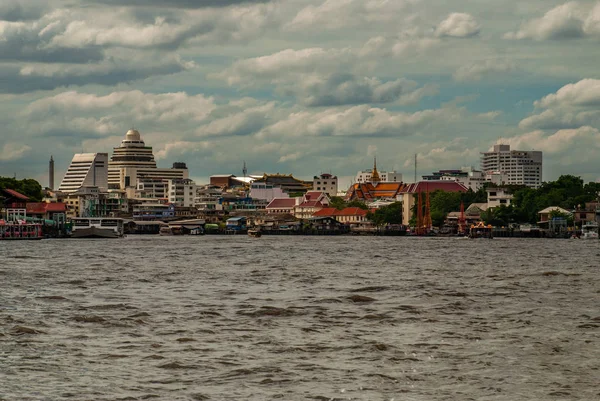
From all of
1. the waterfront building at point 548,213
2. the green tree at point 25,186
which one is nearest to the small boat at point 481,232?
the waterfront building at point 548,213

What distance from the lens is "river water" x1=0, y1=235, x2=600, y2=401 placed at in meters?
22.3

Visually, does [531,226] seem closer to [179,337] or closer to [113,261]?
[113,261]

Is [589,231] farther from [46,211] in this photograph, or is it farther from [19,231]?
[46,211]

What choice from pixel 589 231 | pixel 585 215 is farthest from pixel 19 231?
pixel 585 215

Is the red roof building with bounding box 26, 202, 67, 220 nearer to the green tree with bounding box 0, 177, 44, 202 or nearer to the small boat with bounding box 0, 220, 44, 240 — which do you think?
the green tree with bounding box 0, 177, 44, 202

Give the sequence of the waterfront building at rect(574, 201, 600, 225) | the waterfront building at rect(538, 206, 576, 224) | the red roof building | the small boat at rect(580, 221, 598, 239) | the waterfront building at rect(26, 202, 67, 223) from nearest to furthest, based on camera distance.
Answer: the small boat at rect(580, 221, 598, 239) < the red roof building < the waterfront building at rect(26, 202, 67, 223) < the waterfront building at rect(574, 201, 600, 225) < the waterfront building at rect(538, 206, 576, 224)

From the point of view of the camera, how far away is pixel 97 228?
158m

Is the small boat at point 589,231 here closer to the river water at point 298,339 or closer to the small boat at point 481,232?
A: the small boat at point 481,232

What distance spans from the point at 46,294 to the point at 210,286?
8250mm

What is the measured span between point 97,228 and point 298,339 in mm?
132242

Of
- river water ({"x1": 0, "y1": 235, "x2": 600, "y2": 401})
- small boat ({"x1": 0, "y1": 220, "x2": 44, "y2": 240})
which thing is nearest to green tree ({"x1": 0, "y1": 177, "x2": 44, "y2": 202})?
small boat ({"x1": 0, "y1": 220, "x2": 44, "y2": 240})

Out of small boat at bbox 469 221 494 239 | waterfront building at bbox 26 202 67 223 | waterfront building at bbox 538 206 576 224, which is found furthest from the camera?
waterfront building at bbox 538 206 576 224

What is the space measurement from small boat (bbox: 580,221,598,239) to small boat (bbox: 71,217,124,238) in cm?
6821

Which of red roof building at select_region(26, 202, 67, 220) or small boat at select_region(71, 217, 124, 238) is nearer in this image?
small boat at select_region(71, 217, 124, 238)
